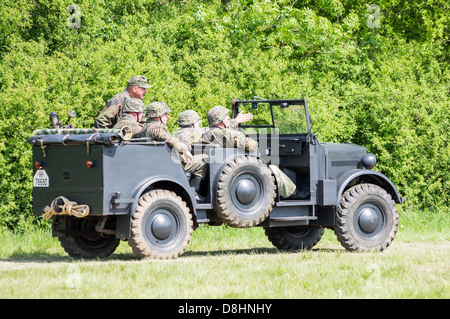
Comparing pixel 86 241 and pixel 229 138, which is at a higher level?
pixel 229 138

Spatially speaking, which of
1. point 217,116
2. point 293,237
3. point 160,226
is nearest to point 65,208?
point 160,226

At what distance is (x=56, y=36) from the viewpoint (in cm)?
2070

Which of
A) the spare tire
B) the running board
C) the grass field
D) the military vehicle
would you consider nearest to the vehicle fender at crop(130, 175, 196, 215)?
the military vehicle

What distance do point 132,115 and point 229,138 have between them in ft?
4.05

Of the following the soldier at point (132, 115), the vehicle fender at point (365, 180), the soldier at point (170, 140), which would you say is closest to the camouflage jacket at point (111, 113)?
the soldier at point (132, 115)

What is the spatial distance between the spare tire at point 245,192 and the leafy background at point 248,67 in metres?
5.04

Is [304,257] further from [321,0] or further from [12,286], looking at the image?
[321,0]

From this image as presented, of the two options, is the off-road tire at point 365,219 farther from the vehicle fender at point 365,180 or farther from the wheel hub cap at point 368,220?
the vehicle fender at point 365,180

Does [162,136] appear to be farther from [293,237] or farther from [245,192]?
[293,237]

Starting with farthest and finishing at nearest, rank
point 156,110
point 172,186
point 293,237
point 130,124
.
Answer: point 293,237 → point 130,124 → point 156,110 → point 172,186

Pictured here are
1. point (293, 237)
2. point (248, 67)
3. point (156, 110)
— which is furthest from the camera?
point (248, 67)

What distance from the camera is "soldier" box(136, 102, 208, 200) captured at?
1016 cm

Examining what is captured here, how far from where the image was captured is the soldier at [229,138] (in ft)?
35.0

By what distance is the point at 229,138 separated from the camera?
420 inches
